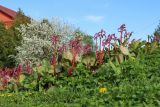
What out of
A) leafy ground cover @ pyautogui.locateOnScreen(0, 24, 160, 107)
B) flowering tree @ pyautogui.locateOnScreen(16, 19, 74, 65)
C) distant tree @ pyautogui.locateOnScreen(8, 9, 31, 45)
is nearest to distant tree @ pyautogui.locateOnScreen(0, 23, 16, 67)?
distant tree @ pyautogui.locateOnScreen(8, 9, 31, 45)

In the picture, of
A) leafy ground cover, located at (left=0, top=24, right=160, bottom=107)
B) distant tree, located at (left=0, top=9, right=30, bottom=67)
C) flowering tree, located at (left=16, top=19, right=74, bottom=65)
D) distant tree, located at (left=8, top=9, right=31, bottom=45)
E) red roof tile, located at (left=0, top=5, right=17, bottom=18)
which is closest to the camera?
leafy ground cover, located at (left=0, top=24, right=160, bottom=107)

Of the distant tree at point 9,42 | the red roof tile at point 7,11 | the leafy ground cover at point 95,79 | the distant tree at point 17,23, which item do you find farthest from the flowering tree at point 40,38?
the red roof tile at point 7,11

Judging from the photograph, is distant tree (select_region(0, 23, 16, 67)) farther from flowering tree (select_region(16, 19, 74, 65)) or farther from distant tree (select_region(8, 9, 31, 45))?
flowering tree (select_region(16, 19, 74, 65))

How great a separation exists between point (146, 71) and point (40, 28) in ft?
92.4

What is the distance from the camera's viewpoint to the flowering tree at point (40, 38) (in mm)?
34406

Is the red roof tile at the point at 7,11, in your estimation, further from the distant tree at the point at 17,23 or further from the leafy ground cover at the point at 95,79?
the leafy ground cover at the point at 95,79

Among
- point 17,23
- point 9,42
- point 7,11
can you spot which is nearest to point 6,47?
point 9,42

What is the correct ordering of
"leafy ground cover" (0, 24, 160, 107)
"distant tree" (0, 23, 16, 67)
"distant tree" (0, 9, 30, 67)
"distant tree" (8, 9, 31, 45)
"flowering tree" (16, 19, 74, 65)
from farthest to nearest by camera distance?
1. "distant tree" (8, 9, 31, 45)
2. "distant tree" (0, 23, 16, 67)
3. "distant tree" (0, 9, 30, 67)
4. "flowering tree" (16, 19, 74, 65)
5. "leafy ground cover" (0, 24, 160, 107)

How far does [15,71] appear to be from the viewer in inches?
448

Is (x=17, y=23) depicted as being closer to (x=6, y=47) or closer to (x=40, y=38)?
(x=6, y=47)

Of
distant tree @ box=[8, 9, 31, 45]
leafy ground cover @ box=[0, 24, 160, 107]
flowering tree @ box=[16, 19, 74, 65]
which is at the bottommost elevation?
leafy ground cover @ box=[0, 24, 160, 107]

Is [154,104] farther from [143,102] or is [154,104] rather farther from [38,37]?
[38,37]

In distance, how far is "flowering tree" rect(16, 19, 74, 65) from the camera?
113 feet

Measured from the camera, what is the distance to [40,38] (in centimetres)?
3566
